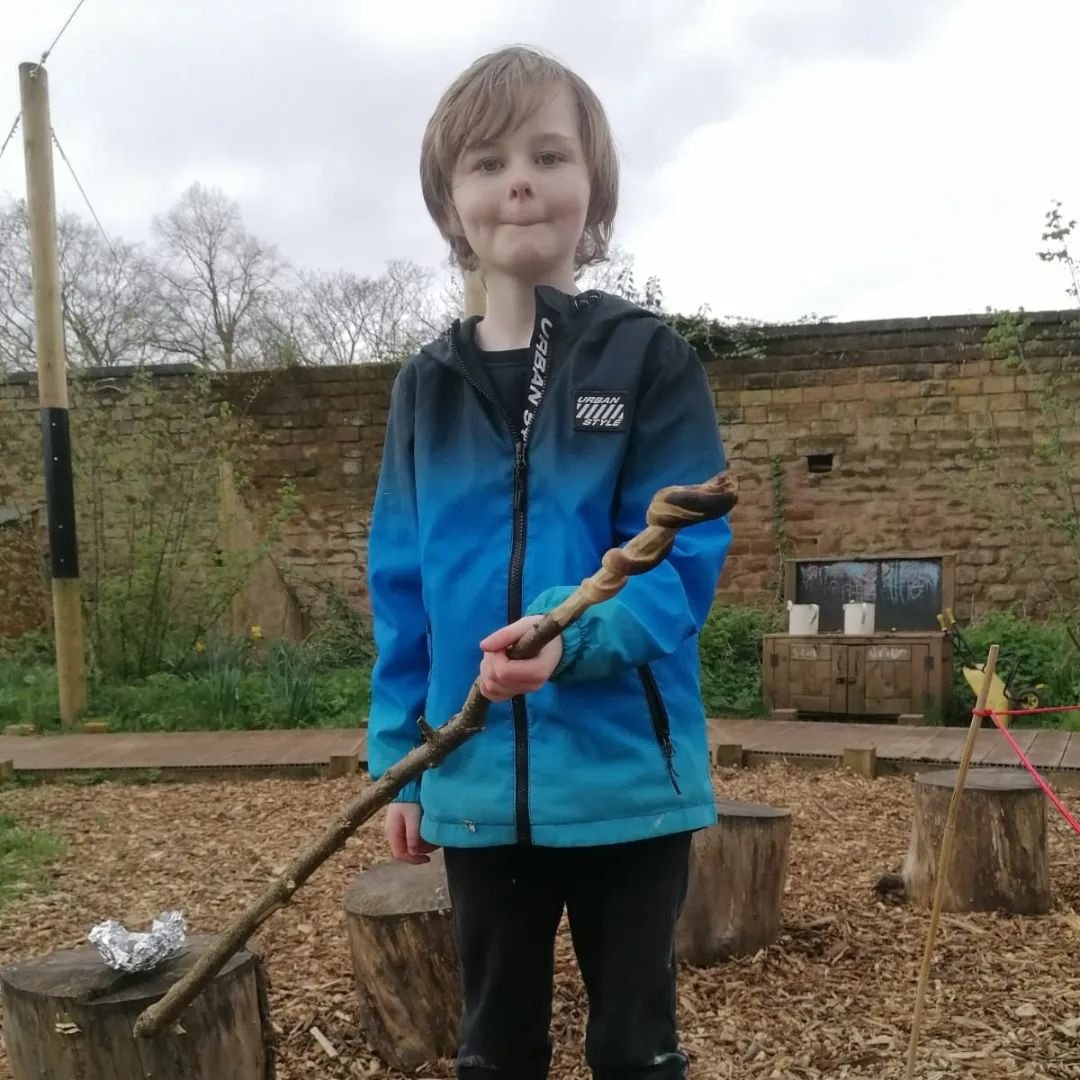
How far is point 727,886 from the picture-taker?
2936mm

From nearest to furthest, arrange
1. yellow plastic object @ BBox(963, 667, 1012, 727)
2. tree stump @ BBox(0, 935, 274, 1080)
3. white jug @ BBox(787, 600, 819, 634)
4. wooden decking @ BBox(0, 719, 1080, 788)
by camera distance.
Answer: tree stump @ BBox(0, 935, 274, 1080), yellow plastic object @ BBox(963, 667, 1012, 727), wooden decking @ BBox(0, 719, 1080, 788), white jug @ BBox(787, 600, 819, 634)

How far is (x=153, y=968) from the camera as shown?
72.6 inches

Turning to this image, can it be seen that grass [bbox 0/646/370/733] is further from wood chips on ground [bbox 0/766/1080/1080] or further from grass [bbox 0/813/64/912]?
grass [bbox 0/813/64/912]

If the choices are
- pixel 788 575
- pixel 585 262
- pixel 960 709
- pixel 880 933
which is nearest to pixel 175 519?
pixel 788 575

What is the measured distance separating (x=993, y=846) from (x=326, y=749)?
Answer: 330 centimetres

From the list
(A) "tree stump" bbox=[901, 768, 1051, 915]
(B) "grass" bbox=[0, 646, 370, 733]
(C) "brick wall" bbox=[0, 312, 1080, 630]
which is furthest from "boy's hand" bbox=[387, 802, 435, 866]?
(C) "brick wall" bbox=[0, 312, 1080, 630]

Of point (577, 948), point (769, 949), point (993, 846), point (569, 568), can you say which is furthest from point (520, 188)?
point (993, 846)

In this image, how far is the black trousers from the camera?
1.43m

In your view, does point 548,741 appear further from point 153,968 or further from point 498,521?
point 153,968

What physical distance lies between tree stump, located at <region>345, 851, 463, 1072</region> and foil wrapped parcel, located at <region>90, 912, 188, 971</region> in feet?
1.99

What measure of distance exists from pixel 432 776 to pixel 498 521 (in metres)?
0.36

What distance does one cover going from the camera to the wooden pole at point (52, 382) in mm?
5887

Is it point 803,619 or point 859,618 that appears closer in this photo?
point 859,618

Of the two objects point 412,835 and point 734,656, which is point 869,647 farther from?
point 412,835
